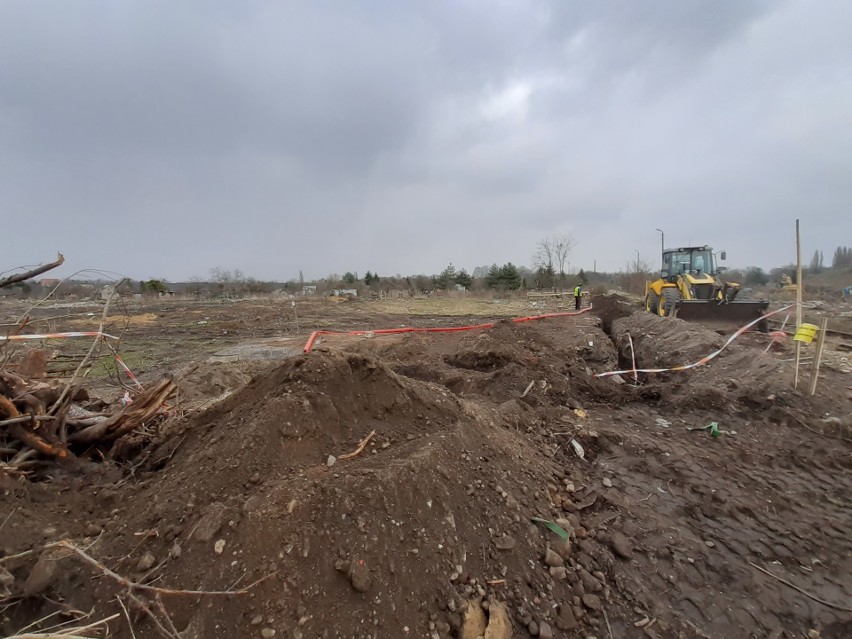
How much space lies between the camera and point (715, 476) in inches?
153

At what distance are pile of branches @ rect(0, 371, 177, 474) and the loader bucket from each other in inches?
530

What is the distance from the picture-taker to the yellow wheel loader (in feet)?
38.4

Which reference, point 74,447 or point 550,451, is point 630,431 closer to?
point 550,451

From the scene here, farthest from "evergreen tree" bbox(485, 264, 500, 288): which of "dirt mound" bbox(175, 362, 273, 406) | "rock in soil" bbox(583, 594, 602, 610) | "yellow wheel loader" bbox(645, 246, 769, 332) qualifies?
"rock in soil" bbox(583, 594, 602, 610)

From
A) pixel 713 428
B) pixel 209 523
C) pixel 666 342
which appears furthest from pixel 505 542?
pixel 666 342

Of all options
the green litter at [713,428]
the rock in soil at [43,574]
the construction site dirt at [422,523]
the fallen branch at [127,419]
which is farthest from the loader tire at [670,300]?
the rock in soil at [43,574]

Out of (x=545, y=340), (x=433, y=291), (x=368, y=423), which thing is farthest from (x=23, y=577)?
(x=433, y=291)

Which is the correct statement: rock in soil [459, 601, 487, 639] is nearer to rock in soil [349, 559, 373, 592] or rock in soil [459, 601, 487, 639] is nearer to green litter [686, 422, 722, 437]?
rock in soil [349, 559, 373, 592]

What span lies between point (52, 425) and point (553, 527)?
3806 millimetres

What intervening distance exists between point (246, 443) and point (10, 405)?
1.65m

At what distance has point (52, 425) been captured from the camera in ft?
9.59

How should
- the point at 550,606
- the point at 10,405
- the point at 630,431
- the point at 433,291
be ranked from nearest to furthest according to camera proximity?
the point at 550,606 < the point at 10,405 < the point at 630,431 < the point at 433,291

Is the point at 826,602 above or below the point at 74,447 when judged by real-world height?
below

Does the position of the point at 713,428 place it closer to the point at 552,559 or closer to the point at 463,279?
the point at 552,559
